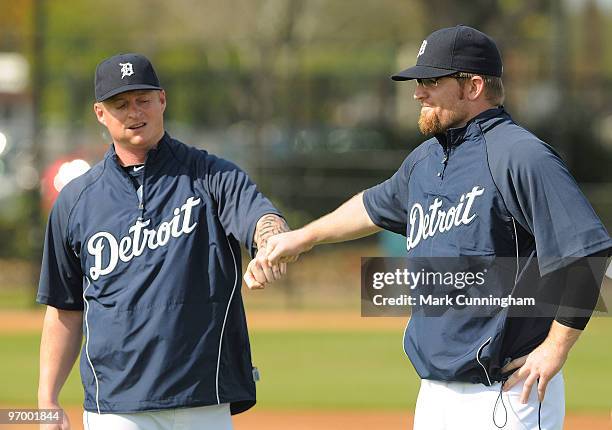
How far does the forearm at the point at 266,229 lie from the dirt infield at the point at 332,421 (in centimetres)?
520

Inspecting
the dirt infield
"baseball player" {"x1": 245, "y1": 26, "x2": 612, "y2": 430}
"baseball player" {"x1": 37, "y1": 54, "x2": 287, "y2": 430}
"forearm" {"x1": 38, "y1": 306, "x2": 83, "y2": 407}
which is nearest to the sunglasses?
"baseball player" {"x1": 245, "y1": 26, "x2": 612, "y2": 430}

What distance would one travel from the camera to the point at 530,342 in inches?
159

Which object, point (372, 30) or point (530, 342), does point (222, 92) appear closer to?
point (372, 30)

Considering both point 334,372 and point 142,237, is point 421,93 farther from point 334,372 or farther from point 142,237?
point 334,372

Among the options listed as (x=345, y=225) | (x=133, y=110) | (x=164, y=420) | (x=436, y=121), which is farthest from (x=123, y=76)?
(x=164, y=420)

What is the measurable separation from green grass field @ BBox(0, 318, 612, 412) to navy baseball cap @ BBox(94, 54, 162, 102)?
6.61 m

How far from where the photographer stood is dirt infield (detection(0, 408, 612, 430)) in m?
9.48

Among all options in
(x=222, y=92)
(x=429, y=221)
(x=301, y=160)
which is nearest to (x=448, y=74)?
(x=429, y=221)

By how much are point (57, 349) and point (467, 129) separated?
1.79 meters

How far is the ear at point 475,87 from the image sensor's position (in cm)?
420

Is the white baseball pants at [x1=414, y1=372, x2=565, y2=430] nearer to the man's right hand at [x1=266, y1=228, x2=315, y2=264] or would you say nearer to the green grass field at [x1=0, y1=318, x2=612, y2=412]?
the man's right hand at [x1=266, y1=228, x2=315, y2=264]

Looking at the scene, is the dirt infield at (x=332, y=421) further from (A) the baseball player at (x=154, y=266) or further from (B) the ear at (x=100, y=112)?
(B) the ear at (x=100, y=112)

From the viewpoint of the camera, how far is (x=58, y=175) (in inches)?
849

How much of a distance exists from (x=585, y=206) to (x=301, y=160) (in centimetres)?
1878
